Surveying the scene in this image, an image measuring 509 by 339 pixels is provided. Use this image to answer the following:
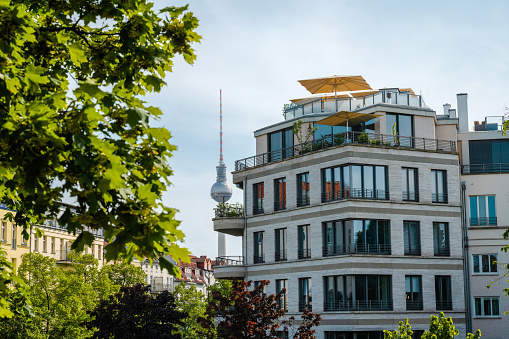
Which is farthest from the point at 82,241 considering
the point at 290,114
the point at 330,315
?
the point at 290,114

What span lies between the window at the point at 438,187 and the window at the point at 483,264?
196 inches

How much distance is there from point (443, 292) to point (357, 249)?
6463mm

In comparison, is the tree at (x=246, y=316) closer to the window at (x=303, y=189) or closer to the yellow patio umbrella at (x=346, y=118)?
the window at (x=303, y=189)

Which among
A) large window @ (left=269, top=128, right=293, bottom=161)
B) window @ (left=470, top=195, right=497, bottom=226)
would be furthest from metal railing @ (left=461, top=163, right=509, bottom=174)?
large window @ (left=269, top=128, right=293, bottom=161)

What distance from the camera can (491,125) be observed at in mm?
54281

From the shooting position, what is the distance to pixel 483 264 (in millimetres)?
49688

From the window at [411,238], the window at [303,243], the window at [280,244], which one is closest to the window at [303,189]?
the window at [303,243]

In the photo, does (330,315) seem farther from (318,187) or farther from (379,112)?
(379,112)

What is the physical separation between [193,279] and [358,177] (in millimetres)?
111485

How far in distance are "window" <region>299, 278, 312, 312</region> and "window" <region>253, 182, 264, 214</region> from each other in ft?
21.3

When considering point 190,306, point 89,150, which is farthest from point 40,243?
point 89,150

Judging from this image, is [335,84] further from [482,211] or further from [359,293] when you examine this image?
[359,293]

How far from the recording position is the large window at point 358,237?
148 feet

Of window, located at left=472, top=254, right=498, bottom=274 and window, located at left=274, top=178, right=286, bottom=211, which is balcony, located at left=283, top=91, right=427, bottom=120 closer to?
window, located at left=274, top=178, right=286, bottom=211
